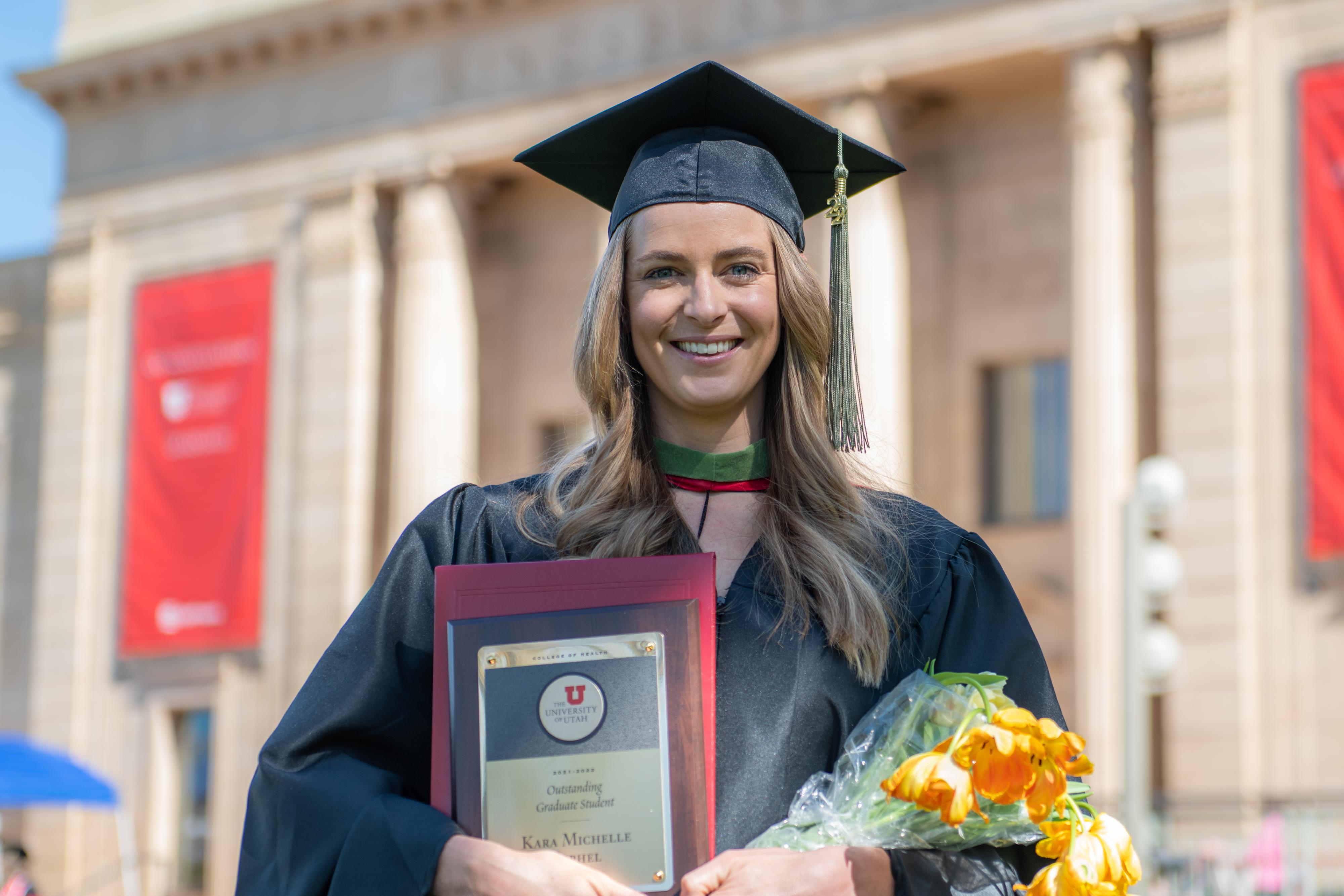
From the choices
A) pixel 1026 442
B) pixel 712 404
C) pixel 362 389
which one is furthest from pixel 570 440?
pixel 362 389

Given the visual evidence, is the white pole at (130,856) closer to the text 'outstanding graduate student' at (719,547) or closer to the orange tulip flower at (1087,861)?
the text 'outstanding graduate student' at (719,547)

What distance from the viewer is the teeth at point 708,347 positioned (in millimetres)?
3031

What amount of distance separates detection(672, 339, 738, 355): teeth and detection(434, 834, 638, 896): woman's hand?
0.87 meters

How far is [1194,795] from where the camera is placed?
18.4 meters

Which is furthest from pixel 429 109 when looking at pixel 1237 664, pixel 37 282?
pixel 1237 664

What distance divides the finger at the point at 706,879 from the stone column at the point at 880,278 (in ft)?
60.0

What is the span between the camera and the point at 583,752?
8.58 ft

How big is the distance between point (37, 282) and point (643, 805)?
2883 cm

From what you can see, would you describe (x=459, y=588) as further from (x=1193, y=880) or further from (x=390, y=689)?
(x=1193, y=880)

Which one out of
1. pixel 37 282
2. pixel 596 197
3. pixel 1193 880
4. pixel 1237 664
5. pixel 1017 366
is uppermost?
pixel 37 282

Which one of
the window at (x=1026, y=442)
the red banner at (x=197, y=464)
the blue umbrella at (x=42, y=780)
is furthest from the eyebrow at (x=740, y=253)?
the red banner at (x=197, y=464)

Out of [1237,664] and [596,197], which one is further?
[1237,664]

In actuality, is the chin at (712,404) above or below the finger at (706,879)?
above

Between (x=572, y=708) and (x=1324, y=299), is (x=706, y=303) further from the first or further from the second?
(x=1324, y=299)
